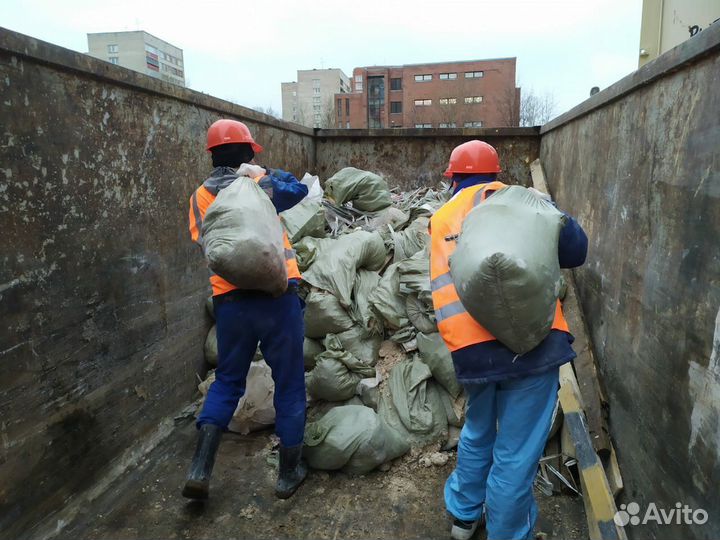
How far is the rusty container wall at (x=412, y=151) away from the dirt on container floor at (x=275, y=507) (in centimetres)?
381

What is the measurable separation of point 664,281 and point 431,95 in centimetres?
4670

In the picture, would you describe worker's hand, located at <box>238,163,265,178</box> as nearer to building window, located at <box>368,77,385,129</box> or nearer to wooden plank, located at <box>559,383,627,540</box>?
wooden plank, located at <box>559,383,627,540</box>

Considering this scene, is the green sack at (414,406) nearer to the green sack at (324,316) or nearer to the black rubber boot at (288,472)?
the green sack at (324,316)

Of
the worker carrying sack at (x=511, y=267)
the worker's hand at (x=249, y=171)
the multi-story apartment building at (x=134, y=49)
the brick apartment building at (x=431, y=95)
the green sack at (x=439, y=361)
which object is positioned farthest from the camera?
the multi-story apartment building at (x=134, y=49)

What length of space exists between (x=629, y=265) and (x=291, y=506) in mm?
1889

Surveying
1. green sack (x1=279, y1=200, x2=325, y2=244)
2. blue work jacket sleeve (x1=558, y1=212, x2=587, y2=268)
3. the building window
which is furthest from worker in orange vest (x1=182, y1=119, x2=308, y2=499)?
the building window

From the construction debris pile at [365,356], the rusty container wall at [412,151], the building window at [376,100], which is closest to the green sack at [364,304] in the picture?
the construction debris pile at [365,356]

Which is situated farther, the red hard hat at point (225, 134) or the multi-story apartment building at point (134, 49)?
the multi-story apartment building at point (134, 49)

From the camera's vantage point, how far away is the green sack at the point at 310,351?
10.1ft

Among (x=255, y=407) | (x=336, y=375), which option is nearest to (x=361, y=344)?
(x=336, y=375)

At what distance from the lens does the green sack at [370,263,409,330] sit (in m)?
3.19

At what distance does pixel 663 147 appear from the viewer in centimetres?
184

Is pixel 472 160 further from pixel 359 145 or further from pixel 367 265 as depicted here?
pixel 359 145

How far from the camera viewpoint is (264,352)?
2.27 meters
